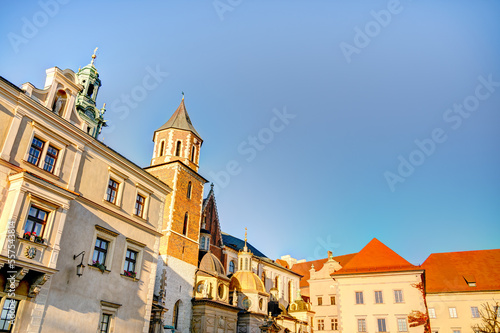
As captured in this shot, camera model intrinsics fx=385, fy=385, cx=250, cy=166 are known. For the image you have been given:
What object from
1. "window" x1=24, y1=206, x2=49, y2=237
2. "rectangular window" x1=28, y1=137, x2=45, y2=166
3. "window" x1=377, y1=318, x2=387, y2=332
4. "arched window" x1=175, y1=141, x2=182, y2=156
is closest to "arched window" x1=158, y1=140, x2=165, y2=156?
"arched window" x1=175, y1=141, x2=182, y2=156

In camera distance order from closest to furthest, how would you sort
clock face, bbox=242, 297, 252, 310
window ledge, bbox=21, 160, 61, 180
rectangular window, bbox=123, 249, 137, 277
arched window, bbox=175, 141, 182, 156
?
window ledge, bbox=21, 160, 61, 180, rectangular window, bbox=123, 249, 137, 277, arched window, bbox=175, 141, 182, 156, clock face, bbox=242, 297, 252, 310

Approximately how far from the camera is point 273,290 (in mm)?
52406

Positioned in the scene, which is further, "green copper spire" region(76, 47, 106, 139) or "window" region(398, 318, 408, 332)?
"green copper spire" region(76, 47, 106, 139)

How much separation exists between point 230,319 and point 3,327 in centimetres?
2388

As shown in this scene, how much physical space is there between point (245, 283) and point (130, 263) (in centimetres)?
2446

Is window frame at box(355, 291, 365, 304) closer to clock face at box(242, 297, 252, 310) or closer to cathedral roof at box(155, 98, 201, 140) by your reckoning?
clock face at box(242, 297, 252, 310)

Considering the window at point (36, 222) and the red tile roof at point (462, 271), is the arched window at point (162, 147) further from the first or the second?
the red tile roof at point (462, 271)

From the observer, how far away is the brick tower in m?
29.7

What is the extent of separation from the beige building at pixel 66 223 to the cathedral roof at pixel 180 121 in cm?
1658

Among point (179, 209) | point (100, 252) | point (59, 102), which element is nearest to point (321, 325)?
point (179, 209)

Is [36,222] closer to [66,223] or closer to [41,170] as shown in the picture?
[66,223]

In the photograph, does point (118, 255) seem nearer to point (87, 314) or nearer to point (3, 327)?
point (87, 314)

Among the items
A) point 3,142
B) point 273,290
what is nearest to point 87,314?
point 3,142

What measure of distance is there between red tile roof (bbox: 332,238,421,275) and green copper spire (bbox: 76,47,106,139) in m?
30.7
